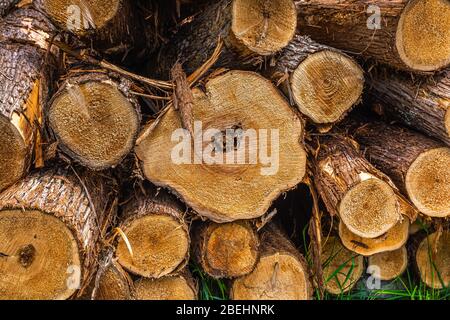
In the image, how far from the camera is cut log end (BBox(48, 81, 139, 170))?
2.10m

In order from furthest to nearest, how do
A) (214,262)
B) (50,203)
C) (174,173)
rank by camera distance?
(214,262)
(174,173)
(50,203)

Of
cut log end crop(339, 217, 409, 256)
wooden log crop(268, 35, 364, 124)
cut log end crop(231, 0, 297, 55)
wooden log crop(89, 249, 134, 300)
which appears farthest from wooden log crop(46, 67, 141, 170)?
cut log end crop(339, 217, 409, 256)

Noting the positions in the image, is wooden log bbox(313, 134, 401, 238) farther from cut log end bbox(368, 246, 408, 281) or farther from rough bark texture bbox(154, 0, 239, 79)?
rough bark texture bbox(154, 0, 239, 79)

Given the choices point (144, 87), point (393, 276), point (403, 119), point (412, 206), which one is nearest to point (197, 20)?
point (144, 87)

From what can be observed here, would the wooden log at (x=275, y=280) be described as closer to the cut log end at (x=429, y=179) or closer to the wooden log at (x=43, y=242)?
the cut log end at (x=429, y=179)

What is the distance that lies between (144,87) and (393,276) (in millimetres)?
1525

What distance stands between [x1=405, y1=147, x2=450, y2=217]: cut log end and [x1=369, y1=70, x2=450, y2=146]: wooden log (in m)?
0.09

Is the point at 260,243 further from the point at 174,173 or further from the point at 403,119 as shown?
the point at 403,119

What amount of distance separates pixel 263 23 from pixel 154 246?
991 millimetres

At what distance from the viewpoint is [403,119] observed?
262 centimetres

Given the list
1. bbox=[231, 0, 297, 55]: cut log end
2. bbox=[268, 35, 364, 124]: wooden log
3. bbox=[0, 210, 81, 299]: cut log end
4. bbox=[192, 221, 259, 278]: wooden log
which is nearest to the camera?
bbox=[0, 210, 81, 299]: cut log end

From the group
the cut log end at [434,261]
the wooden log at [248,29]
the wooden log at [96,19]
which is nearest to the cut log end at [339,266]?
the cut log end at [434,261]

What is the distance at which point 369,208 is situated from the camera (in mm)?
2299

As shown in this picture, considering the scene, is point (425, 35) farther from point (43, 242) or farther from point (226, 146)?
point (43, 242)
